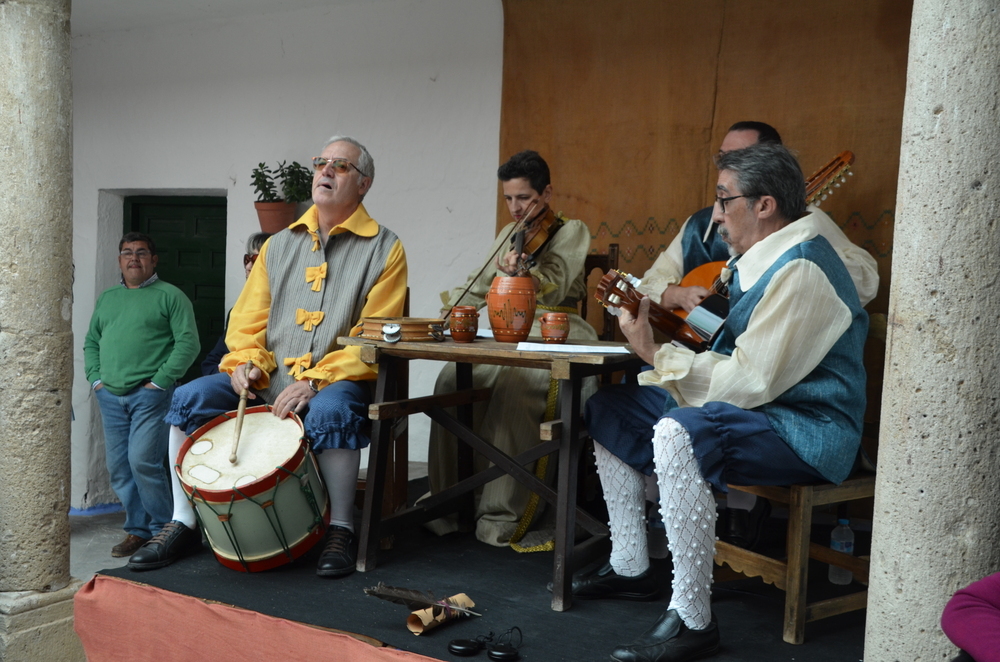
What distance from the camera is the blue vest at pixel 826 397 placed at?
267 centimetres

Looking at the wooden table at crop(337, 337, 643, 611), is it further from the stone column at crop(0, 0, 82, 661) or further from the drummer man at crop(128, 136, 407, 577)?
the stone column at crop(0, 0, 82, 661)

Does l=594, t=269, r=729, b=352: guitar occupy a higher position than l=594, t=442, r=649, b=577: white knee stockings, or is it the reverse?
l=594, t=269, r=729, b=352: guitar

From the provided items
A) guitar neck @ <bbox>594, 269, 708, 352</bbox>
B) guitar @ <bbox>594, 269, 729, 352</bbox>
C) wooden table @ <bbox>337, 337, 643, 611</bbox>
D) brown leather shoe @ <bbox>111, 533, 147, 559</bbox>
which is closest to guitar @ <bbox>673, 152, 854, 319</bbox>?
wooden table @ <bbox>337, 337, 643, 611</bbox>

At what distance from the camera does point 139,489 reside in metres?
5.11

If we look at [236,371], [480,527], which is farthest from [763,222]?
[236,371]

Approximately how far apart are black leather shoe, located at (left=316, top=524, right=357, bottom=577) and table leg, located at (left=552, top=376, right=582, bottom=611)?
80 centimetres

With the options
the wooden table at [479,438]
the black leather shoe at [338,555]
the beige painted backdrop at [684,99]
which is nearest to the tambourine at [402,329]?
the wooden table at [479,438]

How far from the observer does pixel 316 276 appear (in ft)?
12.6

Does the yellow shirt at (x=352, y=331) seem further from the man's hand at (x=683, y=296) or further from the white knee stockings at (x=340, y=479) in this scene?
the man's hand at (x=683, y=296)

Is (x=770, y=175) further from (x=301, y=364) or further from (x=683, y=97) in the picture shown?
(x=683, y=97)

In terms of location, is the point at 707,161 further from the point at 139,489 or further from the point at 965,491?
the point at 139,489

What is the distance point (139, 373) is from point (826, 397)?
392 cm

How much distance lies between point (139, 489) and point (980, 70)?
452 centimetres

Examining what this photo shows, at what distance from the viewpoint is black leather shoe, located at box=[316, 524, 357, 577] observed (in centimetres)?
336
